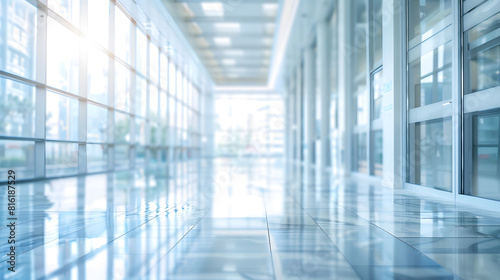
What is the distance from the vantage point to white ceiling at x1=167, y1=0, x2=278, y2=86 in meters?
15.7

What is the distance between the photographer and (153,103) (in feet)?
60.2

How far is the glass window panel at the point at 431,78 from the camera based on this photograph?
6398 mm

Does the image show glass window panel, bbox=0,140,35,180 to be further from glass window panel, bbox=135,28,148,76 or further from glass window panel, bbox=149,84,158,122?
glass window panel, bbox=135,28,148,76

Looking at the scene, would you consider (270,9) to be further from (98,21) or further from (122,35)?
(98,21)

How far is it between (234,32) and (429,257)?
17876mm

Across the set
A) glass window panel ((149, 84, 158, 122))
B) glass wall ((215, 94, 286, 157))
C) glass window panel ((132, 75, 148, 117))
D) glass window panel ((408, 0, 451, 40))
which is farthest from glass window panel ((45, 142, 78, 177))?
glass wall ((215, 94, 286, 157))

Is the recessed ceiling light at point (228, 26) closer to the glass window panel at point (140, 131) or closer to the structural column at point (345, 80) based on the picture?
the glass window panel at point (140, 131)

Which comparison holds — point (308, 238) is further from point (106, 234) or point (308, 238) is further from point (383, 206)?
point (383, 206)

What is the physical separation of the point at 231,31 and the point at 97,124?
30.9 ft

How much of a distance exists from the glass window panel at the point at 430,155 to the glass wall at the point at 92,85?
8856 mm

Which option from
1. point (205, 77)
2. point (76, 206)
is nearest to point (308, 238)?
point (76, 206)

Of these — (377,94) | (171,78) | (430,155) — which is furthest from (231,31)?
(430,155)

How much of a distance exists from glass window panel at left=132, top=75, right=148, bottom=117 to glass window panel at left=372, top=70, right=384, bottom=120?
1016cm

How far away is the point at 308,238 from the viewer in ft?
11.2
